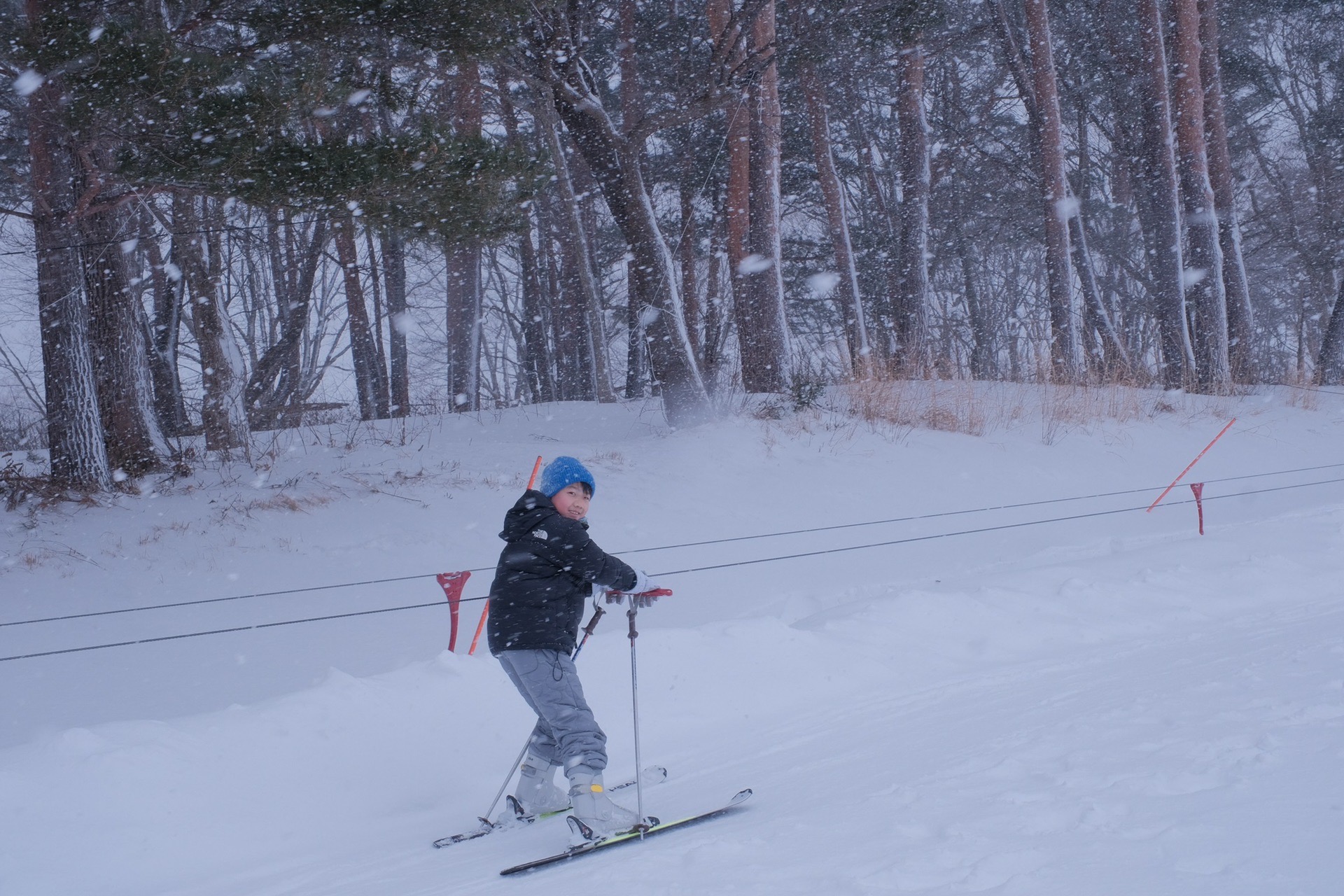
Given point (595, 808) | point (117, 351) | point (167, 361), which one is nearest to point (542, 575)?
point (595, 808)

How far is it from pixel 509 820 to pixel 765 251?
35.0 feet

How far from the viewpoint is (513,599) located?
4.08m

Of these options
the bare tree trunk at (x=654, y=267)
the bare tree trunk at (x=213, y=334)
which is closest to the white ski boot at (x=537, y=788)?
the bare tree trunk at (x=213, y=334)

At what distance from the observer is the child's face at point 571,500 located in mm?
4172

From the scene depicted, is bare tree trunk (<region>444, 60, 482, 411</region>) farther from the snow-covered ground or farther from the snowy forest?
the snow-covered ground

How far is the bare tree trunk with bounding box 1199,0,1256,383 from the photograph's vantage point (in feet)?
61.5

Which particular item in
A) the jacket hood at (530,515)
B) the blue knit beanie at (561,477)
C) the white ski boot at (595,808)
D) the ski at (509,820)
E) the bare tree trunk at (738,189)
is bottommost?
the ski at (509,820)

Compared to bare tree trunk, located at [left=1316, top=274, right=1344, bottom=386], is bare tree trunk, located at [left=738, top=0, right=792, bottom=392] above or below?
above

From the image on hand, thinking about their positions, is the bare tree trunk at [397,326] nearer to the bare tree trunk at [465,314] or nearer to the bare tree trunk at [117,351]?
the bare tree trunk at [465,314]

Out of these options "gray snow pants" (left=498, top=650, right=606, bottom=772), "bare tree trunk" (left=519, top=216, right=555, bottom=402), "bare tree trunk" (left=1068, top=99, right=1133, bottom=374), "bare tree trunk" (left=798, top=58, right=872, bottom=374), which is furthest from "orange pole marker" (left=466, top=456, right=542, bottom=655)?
"bare tree trunk" (left=519, top=216, right=555, bottom=402)

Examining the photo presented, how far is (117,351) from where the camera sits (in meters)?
10.2

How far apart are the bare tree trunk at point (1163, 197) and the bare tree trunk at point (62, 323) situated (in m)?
16.7

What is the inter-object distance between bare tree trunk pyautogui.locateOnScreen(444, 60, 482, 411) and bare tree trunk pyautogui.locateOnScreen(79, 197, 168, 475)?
6.25 m

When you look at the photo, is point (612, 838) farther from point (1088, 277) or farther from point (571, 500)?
point (1088, 277)
